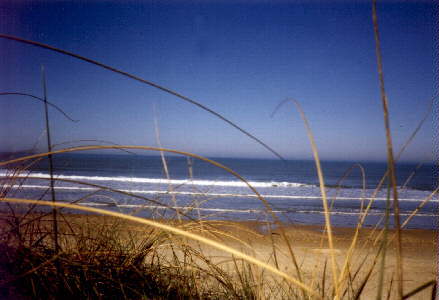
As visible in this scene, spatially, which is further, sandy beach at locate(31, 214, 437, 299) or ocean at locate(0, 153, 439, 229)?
sandy beach at locate(31, 214, 437, 299)

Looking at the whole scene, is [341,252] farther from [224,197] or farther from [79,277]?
[224,197]

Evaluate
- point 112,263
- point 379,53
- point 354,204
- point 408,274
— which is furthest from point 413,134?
point 354,204

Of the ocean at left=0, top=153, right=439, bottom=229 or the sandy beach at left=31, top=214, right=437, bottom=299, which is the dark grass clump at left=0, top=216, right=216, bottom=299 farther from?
the sandy beach at left=31, top=214, right=437, bottom=299

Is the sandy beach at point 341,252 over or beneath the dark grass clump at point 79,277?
beneath

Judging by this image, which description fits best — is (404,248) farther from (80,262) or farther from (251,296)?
(80,262)

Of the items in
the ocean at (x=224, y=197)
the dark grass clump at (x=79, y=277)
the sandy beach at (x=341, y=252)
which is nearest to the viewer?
the dark grass clump at (x=79, y=277)

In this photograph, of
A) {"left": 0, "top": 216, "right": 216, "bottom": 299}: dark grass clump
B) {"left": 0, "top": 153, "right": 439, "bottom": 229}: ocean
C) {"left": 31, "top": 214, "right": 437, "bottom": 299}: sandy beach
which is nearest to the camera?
{"left": 0, "top": 216, "right": 216, "bottom": 299}: dark grass clump

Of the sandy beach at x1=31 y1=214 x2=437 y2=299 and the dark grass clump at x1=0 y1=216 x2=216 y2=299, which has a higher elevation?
the dark grass clump at x1=0 y1=216 x2=216 y2=299

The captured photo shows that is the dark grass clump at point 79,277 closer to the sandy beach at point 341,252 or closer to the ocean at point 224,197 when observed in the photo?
the ocean at point 224,197

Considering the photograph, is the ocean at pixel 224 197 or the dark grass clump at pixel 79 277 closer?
the dark grass clump at pixel 79 277

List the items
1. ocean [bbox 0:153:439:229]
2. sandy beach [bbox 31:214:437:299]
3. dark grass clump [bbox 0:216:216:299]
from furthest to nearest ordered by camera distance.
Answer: sandy beach [bbox 31:214:437:299] → ocean [bbox 0:153:439:229] → dark grass clump [bbox 0:216:216:299]

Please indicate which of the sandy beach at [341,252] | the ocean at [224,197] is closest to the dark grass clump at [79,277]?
the ocean at [224,197]

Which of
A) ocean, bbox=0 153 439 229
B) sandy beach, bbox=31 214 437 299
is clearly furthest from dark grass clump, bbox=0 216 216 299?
sandy beach, bbox=31 214 437 299

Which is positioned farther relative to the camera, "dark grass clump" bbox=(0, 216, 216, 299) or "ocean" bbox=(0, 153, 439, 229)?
"ocean" bbox=(0, 153, 439, 229)
